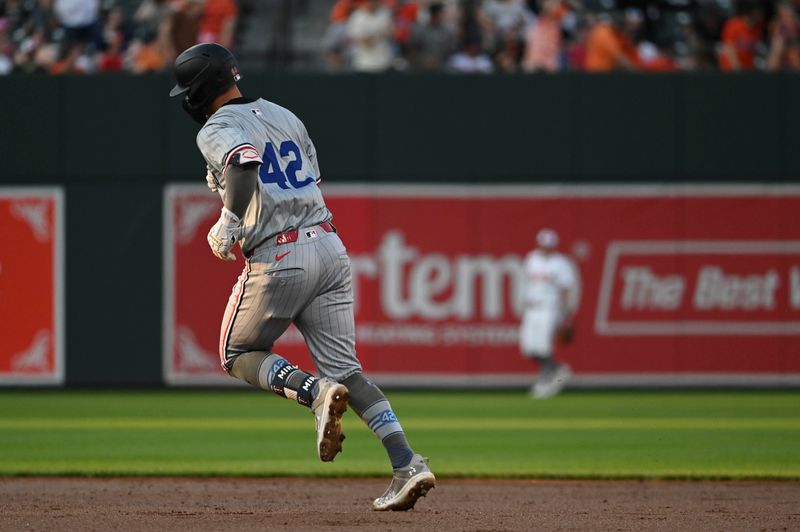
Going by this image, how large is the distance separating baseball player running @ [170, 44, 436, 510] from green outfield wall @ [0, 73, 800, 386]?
11.1 meters

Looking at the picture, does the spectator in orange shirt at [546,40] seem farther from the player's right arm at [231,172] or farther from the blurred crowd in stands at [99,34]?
the player's right arm at [231,172]

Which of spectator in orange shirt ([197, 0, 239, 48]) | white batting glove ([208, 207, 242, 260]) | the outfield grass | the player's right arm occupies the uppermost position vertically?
spectator in orange shirt ([197, 0, 239, 48])

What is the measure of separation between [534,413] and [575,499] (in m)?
6.77

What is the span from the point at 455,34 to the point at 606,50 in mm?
2129

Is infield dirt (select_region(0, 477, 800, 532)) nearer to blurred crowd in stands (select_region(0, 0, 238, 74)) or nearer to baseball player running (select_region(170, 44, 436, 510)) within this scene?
baseball player running (select_region(170, 44, 436, 510))

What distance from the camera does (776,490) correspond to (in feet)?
28.9

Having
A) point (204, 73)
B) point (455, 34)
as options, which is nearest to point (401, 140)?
point (455, 34)

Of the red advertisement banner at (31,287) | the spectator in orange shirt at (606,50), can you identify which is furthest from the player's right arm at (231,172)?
the spectator in orange shirt at (606,50)

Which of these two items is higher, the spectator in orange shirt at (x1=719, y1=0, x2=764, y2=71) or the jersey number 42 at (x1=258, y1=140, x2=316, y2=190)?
the spectator in orange shirt at (x1=719, y1=0, x2=764, y2=71)

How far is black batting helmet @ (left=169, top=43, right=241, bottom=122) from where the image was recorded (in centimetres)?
674

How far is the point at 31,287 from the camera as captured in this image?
17578 mm

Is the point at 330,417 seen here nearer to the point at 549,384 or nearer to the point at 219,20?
the point at 549,384

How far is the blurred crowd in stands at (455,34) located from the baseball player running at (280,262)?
11.3 m

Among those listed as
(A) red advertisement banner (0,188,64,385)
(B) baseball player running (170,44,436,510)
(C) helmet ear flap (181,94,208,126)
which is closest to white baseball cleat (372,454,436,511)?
(B) baseball player running (170,44,436,510)
